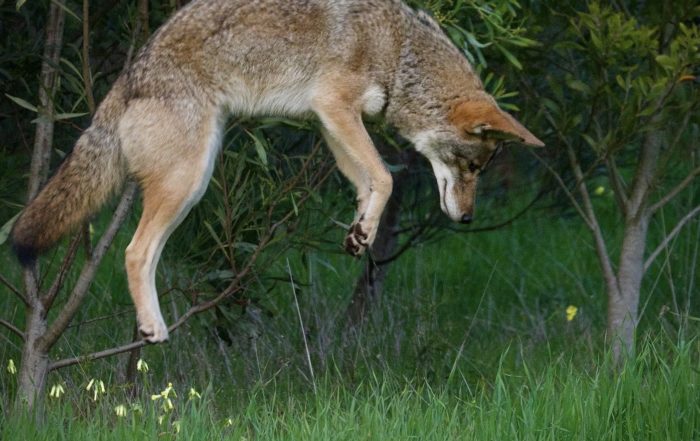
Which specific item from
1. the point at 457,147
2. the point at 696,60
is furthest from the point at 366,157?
the point at 696,60

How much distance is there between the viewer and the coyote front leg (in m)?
6.27

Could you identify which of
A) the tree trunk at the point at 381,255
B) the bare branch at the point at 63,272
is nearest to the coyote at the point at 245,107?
the bare branch at the point at 63,272

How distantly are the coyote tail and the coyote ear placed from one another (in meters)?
1.61

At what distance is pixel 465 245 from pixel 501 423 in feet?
17.2

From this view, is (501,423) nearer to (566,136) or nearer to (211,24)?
(211,24)

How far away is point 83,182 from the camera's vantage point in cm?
650

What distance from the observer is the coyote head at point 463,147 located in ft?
22.5

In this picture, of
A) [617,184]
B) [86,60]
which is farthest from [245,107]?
[617,184]

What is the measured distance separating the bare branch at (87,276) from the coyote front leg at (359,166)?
105 cm

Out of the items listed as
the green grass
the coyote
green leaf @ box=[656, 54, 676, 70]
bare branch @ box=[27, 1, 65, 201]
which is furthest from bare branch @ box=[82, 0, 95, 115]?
green leaf @ box=[656, 54, 676, 70]

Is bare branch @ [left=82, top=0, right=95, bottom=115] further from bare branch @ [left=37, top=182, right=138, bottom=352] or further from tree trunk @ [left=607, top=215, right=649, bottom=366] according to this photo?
tree trunk @ [left=607, top=215, right=649, bottom=366]

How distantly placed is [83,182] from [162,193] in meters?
0.44

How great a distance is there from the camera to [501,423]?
20.1 feet

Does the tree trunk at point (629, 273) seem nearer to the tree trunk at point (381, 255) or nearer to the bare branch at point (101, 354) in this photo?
the tree trunk at point (381, 255)
